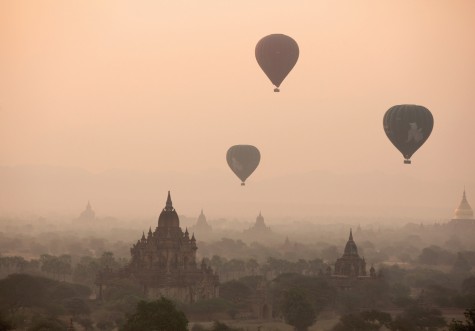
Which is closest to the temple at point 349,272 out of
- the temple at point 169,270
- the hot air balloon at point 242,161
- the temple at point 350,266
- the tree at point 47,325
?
the temple at point 350,266

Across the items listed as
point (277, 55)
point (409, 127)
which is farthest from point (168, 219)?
point (409, 127)

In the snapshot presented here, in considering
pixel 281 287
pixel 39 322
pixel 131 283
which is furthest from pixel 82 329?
pixel 281 287

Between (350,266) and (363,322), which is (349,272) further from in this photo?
(363,322)

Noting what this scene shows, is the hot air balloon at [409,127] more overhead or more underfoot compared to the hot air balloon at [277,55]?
more underfoot

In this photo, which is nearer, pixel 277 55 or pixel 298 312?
pixel 298 312

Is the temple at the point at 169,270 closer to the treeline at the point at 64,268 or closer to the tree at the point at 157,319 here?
the treeline at the point at 64,268
